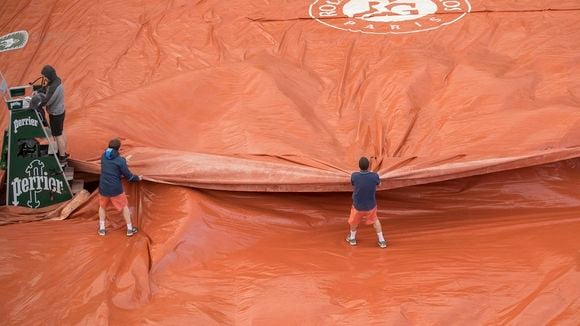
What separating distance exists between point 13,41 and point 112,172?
3.92 metres

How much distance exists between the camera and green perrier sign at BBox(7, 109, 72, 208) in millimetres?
5062

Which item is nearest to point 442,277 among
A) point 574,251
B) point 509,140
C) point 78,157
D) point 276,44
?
point 574,251

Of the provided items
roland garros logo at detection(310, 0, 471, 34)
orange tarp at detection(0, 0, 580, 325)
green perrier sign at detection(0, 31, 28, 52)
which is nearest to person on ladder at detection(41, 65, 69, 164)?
orange tarp at detection(0, 0, 580, 325)

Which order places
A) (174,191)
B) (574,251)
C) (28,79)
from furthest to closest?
1. (28,79)
2. (174,191)
3. (574,251)

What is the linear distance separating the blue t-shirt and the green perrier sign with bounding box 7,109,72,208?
2305mm

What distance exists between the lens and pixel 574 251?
4332 millimetres

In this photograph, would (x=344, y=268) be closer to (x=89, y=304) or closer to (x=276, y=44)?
(x=89, y=304)

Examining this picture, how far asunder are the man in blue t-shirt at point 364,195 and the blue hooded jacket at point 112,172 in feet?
5.38

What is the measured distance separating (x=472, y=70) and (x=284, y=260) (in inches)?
113

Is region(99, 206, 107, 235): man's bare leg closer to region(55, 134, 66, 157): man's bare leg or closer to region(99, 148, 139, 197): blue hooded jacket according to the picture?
region(99, 148, 139, 197): blue hooded jacket

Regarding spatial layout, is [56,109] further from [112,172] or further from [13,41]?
[13,41]

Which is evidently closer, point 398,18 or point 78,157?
point 78,157

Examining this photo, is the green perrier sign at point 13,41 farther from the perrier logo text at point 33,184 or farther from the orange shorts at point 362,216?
the orange shorts at point 362,216

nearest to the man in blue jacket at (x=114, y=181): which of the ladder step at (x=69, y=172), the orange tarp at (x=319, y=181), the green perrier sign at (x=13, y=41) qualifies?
the orange tarp at (x=319, y=181)
